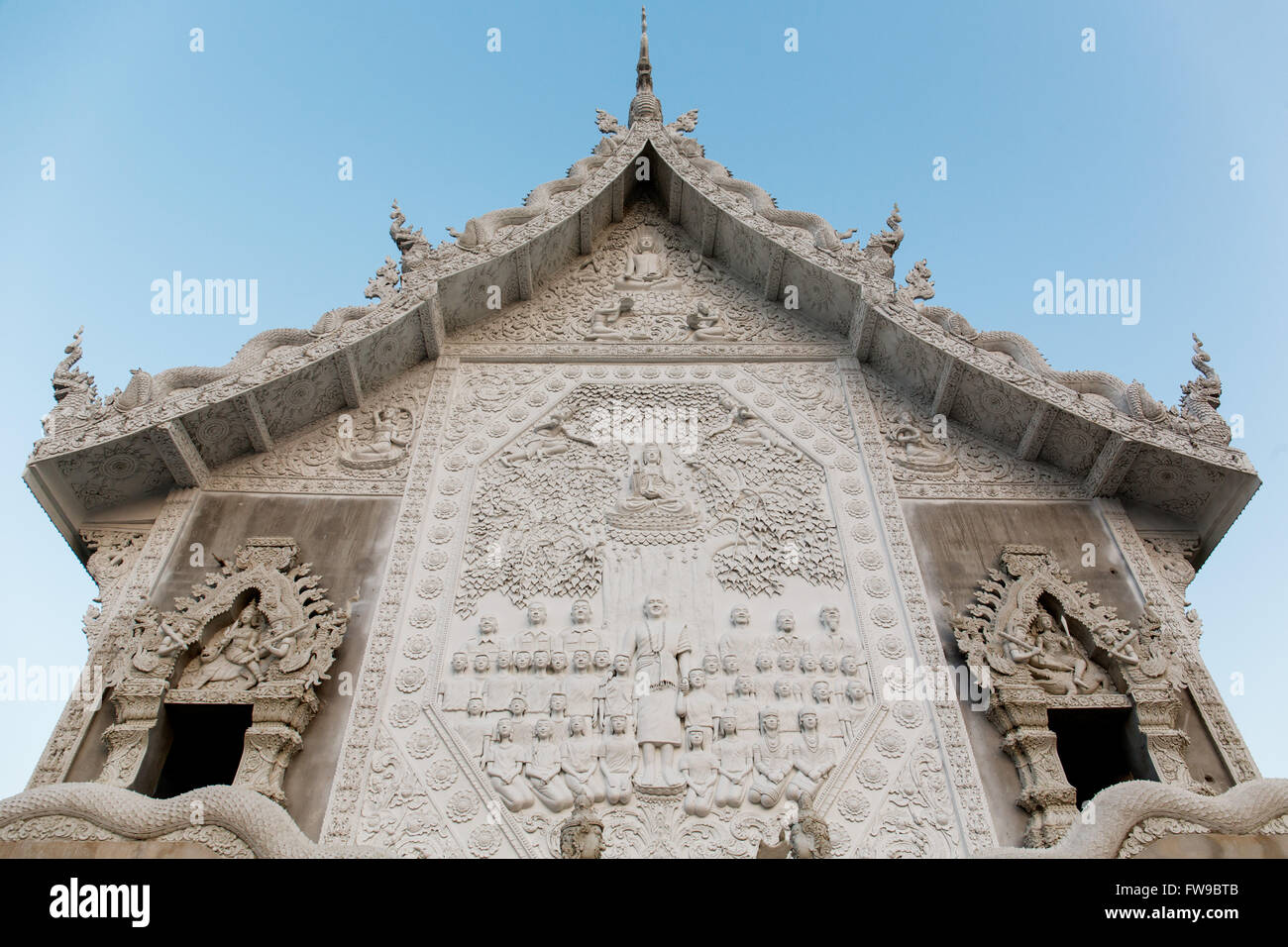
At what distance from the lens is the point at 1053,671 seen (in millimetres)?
7453

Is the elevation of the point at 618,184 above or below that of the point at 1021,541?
above

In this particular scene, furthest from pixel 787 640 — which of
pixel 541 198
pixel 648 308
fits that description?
pixel 541 198

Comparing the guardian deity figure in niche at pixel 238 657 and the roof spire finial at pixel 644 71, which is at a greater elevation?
the roof spire finial at pixel 644 71

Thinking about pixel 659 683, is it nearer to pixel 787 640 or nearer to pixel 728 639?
pixel 728 639

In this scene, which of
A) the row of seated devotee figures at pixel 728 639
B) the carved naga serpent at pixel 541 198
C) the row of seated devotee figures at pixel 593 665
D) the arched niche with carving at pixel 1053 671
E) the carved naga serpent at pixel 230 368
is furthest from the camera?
the carved naga serpent at pixel 541 198

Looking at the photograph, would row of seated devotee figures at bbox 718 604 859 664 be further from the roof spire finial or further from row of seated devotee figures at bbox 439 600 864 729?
the roof spire finial

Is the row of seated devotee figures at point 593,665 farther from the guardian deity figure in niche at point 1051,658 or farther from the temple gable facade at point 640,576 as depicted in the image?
the guardian deity figure in niche at point 1051,658

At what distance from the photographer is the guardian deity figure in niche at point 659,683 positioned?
6.89 m

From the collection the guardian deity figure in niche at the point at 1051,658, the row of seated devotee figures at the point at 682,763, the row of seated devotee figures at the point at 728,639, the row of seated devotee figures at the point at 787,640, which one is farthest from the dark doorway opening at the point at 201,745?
the guardian deity figure in niche at the point at 1051,658

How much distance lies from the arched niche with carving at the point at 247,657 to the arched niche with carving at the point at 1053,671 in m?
4.63

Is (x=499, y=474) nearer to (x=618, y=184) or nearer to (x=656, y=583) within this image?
(x=656, y=583)

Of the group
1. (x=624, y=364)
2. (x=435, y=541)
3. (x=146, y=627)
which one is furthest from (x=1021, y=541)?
(x=146, y=627)

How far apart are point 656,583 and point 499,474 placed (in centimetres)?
183

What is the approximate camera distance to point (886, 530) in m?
8.48
